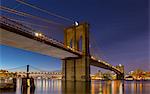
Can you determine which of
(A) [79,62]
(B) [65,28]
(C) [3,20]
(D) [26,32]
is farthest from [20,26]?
(B) [65,28]

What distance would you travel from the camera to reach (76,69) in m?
49.8

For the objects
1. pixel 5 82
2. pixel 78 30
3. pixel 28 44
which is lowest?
pixel 5 82

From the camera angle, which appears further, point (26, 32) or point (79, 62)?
point (79, 62)

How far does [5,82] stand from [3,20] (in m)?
6.65

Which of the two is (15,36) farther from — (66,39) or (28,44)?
(66,39)

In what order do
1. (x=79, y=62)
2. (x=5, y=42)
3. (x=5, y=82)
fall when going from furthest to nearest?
(x=79, y=62), (x=5, y=42), (x=5, y=82)

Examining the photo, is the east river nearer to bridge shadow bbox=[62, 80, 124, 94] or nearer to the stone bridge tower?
bridge shadow bbox=[62, 80, 124, 94]

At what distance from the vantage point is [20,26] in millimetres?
32031

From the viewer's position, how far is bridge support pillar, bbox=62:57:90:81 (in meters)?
47.8

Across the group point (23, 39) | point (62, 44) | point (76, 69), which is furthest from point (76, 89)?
point (76, 69)

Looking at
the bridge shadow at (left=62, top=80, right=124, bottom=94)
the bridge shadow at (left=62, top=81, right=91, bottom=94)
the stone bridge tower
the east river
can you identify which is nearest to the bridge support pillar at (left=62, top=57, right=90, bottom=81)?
the stone bridge tower

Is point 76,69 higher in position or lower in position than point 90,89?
higher

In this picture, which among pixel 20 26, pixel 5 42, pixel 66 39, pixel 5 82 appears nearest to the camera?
pixel 5 82

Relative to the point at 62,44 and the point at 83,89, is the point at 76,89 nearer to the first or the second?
the point at 83,89
